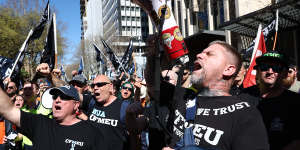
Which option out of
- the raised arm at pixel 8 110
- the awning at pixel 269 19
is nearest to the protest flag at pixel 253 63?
the raised arm at pixel 8 110

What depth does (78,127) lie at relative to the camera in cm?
288

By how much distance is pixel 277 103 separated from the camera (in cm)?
272

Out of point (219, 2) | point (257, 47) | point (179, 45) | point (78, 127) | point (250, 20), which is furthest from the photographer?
point (219, 2)

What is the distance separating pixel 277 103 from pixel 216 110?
1.10 m

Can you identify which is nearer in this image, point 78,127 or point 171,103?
point 171,103

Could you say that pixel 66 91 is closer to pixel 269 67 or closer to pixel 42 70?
pixel 42 70

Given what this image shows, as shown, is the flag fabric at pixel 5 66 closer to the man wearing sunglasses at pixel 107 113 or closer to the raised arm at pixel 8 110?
the man wearing sunglasses at pixel 107 113

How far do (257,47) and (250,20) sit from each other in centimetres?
871

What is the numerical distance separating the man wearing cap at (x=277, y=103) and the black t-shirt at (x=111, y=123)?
1.64m

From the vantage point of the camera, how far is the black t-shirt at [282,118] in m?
2.50

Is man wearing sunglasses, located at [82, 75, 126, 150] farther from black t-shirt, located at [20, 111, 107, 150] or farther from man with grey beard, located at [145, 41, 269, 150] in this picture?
man with grey beard, located at [145, 41, 269, 150]

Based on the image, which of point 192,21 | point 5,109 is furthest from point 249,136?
point 192,21

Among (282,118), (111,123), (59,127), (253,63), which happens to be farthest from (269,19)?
(59,127)

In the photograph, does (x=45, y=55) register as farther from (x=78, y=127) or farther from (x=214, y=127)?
(x=214, y=127)
